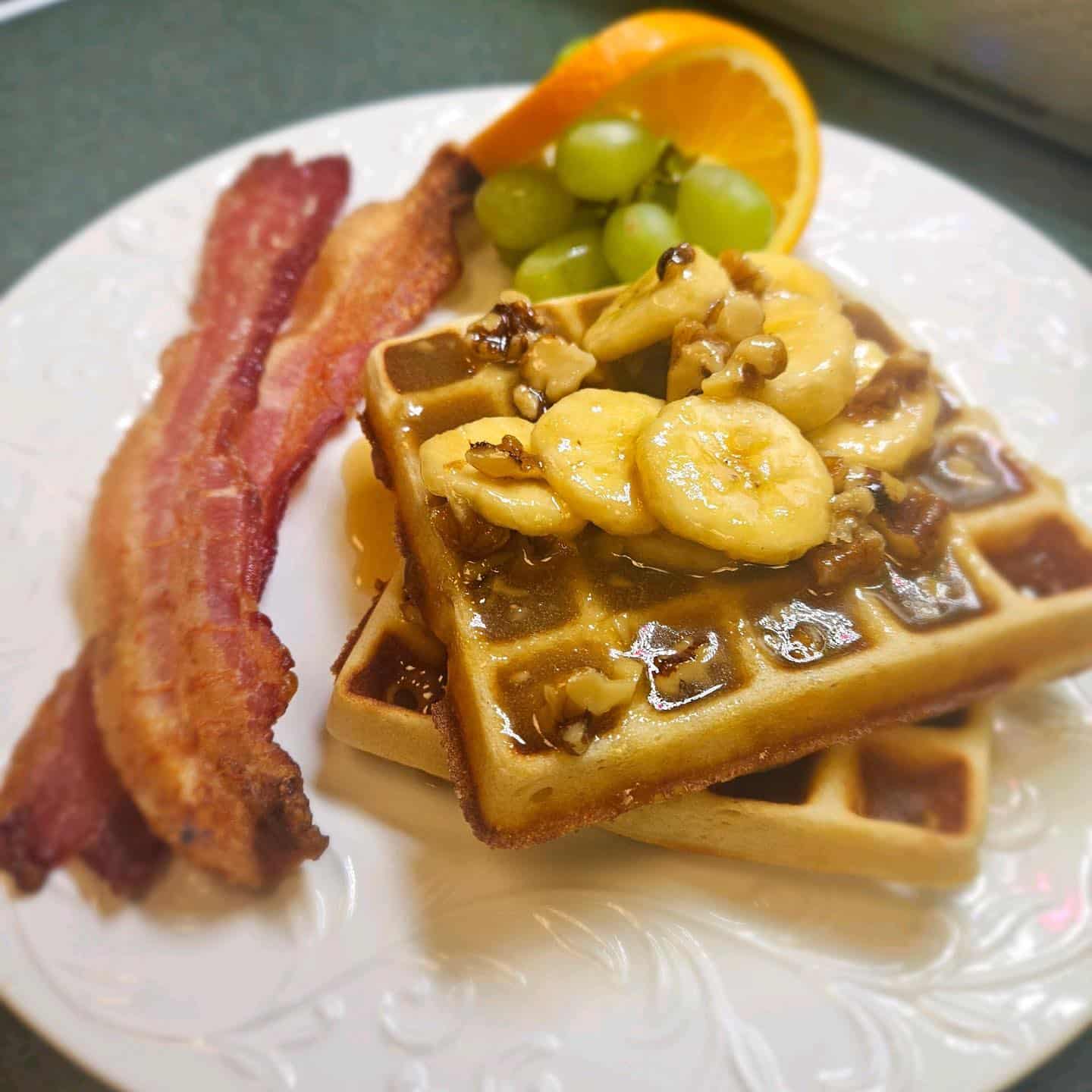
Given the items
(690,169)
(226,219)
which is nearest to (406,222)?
(226,219)

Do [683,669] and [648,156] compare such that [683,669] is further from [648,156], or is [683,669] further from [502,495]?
[648,156]

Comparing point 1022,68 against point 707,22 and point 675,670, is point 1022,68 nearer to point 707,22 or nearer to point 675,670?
point 707,22

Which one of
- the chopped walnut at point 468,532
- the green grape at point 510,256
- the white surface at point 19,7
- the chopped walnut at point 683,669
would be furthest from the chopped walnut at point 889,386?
the white surface at point 19,7

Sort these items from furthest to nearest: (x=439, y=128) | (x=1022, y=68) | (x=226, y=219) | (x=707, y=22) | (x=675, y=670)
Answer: (x=1022, y=68) < (x=439, y=128) < (x=226, y=219) < (x=707, y=22) < (x=675, y=670)

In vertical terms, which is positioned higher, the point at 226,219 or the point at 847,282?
the point at 226,219

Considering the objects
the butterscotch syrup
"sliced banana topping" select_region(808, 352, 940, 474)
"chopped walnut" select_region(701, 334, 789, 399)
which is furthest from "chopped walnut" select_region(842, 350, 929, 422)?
the butterscotch syrup

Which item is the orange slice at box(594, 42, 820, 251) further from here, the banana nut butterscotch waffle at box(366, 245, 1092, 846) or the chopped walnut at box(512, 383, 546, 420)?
the chopped walnut at box(512, 383, 546, 420)

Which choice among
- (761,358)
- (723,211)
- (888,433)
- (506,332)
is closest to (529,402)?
(506,332)
